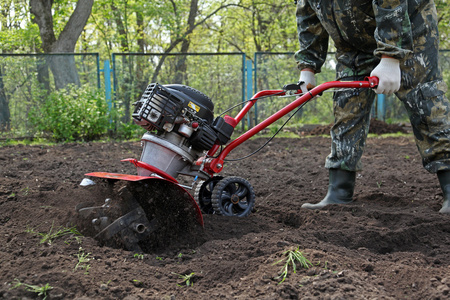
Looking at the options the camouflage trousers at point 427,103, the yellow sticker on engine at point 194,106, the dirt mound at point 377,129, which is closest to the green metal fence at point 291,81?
the dirt mound at point 377,129

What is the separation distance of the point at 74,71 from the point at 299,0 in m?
6.80

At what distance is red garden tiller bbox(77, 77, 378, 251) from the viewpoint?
8.94 feet

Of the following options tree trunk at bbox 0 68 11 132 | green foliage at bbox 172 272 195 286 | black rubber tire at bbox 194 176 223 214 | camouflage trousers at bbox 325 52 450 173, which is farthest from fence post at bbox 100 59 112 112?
green foliage at bbox 172 272 195 286

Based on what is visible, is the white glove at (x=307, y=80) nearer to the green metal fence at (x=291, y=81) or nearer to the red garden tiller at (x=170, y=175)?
the red garden tiller at (x=170, y=175)

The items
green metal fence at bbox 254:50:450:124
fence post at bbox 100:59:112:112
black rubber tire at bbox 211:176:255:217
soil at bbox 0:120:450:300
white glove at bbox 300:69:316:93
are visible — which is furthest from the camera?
green metal fence at bbox 254:50:450:124

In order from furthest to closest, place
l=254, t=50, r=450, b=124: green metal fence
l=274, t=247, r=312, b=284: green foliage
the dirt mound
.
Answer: l=254, t=50, r=450, b=124: green metal fence → the dirt mound → l=274, t=247, r=312, b=284: green foliage

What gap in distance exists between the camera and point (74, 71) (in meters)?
9.64

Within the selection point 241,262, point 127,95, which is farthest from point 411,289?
point 127,95

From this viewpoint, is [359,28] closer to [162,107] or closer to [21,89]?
[162,107]

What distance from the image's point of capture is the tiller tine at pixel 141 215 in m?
2.69

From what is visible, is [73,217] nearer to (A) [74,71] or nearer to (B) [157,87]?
(B) [157,87]

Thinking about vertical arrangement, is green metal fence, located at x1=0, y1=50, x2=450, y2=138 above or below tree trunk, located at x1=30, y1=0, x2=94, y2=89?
below

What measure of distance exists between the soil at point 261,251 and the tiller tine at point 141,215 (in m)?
0.07

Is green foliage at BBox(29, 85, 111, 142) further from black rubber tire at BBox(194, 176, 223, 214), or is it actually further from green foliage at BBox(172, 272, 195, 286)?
green foliage at BBox(172, 272, 195, 286)
